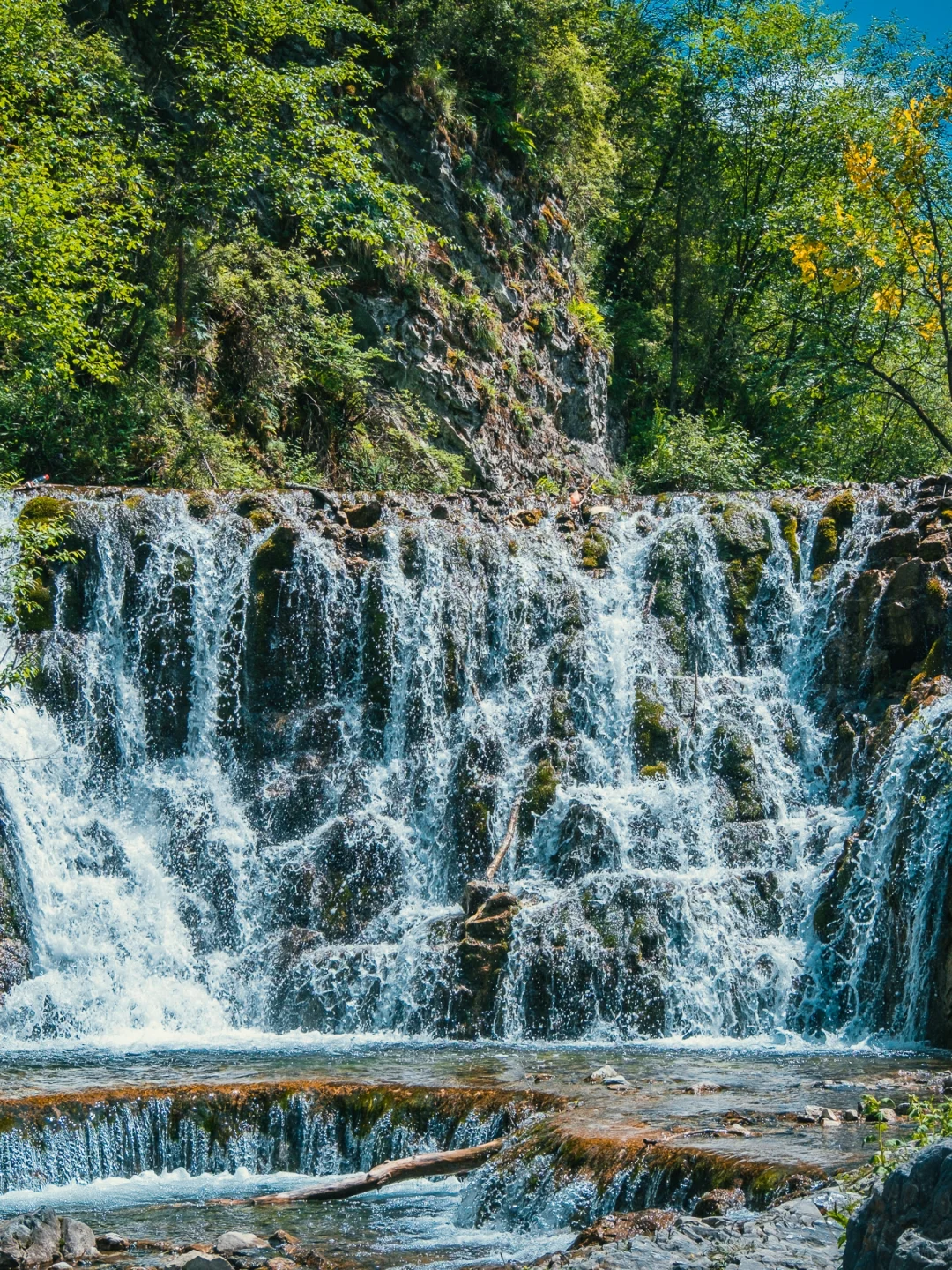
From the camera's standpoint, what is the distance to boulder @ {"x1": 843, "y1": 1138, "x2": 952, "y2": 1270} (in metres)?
4.75

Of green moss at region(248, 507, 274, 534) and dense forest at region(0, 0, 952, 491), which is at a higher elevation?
dense forest at region(0, 0, 952, 491)

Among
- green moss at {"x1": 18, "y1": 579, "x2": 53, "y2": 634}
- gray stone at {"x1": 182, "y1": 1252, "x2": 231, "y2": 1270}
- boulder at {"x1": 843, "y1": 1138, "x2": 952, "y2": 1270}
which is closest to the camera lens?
boulder at {"x1": 843, "y1": 1138, "x2": 952, "y2": 1270}

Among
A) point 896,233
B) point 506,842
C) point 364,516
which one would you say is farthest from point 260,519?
point 896,233

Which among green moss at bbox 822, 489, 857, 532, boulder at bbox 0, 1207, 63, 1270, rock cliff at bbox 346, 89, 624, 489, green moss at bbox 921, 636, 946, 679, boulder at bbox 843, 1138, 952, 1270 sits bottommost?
boulder at bbox 0, 1207, 63, 1270

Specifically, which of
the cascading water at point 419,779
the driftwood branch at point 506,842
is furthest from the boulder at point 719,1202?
the driftwood branch at point 506,842

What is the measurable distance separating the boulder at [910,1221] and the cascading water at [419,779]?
29.3 ft

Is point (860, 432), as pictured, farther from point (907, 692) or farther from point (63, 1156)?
point (63, 1156)

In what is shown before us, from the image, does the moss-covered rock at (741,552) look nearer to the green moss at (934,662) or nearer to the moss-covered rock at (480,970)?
the green moss at (934,662)

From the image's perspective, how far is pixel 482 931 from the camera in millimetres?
14734

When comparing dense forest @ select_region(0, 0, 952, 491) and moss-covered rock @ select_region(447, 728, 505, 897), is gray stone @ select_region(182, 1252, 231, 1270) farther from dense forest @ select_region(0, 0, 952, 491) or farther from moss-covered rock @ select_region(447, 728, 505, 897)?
dense forest @ select_region(0, 0, 952, 491)

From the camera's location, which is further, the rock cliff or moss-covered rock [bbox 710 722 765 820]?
the rock cliff

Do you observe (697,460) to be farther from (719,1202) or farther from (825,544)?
(719,1202)

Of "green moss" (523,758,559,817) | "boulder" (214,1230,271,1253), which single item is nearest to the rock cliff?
"green moss" (523,758,559,817)

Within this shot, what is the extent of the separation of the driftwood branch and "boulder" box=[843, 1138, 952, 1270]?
10.9 metres
